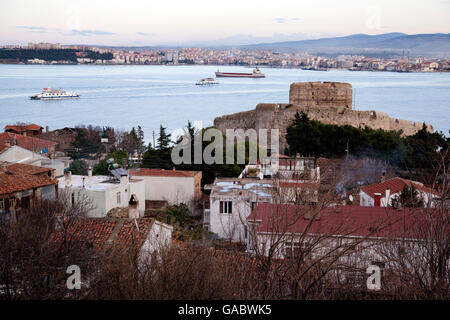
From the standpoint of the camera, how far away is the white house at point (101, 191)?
12.1m

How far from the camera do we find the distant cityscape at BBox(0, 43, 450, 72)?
55872mm

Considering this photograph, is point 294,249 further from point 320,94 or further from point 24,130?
point 24,130

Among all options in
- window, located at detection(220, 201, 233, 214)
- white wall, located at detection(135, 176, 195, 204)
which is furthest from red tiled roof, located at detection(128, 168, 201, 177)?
window, located at detection(220, 201, 233, 214)

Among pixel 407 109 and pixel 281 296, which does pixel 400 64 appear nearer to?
pixel 407 109

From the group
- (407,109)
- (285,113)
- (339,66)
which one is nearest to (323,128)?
(285,113)

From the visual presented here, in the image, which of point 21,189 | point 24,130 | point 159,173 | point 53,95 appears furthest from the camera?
point 53,95

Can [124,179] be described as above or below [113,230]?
below

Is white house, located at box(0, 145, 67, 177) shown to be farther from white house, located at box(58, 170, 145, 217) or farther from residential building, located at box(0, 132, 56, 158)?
residential building, located at box(0, 132, 56, 158)

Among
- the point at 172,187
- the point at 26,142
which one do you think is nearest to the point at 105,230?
the point at 172,187

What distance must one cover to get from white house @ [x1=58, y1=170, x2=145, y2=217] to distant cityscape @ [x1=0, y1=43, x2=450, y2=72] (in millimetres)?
38534

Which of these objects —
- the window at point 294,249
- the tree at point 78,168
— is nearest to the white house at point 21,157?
the tree at point 78,168

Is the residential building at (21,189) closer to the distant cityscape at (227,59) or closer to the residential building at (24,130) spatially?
the residential building at (24,130)

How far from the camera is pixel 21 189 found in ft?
30.2

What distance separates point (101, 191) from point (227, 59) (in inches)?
3973
